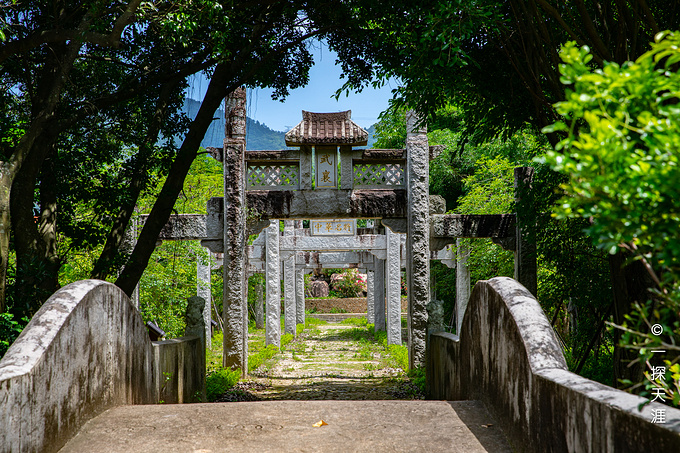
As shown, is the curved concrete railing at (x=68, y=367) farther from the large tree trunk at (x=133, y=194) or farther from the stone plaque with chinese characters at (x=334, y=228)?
the stone plaque with chinese characters at (x=334, y=228)

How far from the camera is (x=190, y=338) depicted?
7.59 metres

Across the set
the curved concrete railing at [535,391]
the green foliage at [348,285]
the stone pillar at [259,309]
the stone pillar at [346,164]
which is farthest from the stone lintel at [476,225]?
the green foliage at [348,285]

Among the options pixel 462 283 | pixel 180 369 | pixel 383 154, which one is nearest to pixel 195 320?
pixel 180 369

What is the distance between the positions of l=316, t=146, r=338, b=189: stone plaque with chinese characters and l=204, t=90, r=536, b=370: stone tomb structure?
18 mm

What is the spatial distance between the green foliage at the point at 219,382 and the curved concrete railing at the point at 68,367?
350 cm

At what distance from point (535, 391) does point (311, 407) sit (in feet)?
5.97

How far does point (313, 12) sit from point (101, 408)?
6.06 m

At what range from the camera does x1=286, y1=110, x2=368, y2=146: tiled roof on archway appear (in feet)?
33.5

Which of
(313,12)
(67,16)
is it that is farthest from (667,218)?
(313,12)

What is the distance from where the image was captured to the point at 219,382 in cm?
919

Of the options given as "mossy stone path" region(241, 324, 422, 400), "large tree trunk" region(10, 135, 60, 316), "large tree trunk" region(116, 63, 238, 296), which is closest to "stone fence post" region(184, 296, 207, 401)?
"large tree trunk" region(116, 63, 238, 296)

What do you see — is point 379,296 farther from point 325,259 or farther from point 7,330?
point 7,330

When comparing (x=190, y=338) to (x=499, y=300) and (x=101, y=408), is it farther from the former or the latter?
(x=499, y=300)

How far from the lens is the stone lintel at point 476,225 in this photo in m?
9.95
